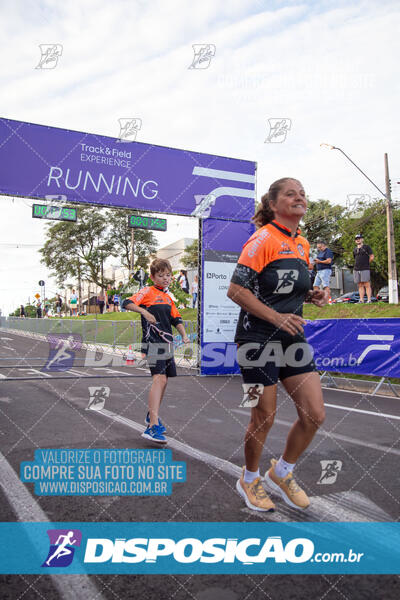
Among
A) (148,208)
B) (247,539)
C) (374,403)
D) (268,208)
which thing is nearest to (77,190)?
(148,208)

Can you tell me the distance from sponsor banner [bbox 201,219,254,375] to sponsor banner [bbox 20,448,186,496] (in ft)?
24.8

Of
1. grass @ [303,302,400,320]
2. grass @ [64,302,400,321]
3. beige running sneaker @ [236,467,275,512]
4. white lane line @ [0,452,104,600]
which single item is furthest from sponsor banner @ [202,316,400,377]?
white lane line @ [0,452,104,600]

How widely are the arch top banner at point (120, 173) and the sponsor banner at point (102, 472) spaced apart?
7507 mm

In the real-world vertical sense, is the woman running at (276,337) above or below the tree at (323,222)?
below

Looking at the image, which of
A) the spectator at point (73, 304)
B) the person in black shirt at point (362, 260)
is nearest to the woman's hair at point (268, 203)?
the person in black shirt at point (362, 260)

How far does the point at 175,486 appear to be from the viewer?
3387 mm

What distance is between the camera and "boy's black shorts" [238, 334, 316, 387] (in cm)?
278

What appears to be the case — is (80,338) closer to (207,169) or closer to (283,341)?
(207,169)

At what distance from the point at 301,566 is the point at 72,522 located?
4.36 feet

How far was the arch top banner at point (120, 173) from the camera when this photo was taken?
10125mm

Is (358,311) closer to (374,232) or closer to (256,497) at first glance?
(256,497)

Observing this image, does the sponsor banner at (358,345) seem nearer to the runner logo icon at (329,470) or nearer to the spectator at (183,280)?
the runner logo icon at (329,470)

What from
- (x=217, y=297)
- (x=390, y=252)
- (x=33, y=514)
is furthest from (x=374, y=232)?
(x=33, y=514)

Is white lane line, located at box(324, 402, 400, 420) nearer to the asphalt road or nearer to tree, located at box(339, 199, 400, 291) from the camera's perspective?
the asphalt road
